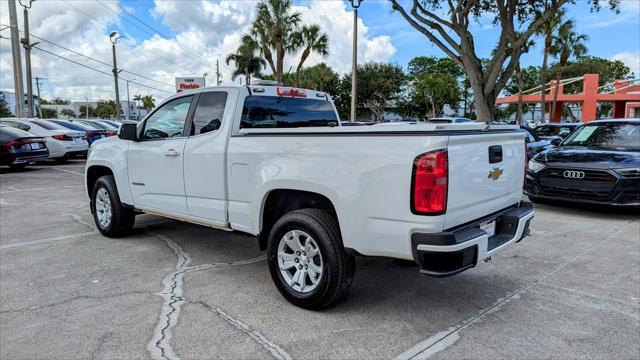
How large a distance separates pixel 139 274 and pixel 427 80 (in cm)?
5123

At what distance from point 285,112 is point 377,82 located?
47.6 metres

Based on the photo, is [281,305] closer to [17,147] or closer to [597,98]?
[17,147]

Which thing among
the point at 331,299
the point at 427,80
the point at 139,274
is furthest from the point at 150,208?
the point at 427,80

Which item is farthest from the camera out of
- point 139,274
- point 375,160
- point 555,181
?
point 555,181

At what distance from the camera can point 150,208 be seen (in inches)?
203

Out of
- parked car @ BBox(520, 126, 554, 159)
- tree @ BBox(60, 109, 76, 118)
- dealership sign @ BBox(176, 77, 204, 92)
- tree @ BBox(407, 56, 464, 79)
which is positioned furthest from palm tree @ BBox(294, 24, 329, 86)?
tree @ BBox(60, 109, 76, 118)

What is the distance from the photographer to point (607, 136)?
8.23 meters

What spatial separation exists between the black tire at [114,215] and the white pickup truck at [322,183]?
572mm

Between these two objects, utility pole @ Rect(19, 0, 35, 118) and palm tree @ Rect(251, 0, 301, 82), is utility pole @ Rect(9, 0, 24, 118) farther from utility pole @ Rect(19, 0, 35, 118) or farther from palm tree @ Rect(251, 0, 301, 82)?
palm tree @ Rect(251, 0, 301, 82)

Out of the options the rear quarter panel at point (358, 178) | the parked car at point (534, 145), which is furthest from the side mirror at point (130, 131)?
the parked car at point (534, 145)

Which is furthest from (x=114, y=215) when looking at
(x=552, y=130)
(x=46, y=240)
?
(x=552, y=130)

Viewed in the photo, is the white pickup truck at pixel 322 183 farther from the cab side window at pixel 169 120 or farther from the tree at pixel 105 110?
the tree at pixel 105 110

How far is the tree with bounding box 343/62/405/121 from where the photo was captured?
50969mm

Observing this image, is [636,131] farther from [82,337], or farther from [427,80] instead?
[427,80]
